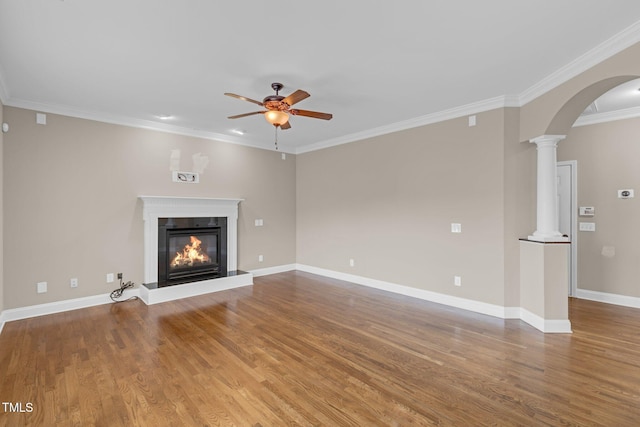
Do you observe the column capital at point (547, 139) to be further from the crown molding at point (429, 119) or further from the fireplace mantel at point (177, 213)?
the fireplace mantel at point (177, 213)

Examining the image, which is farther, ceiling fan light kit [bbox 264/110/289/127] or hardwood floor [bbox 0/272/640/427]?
ceiling fan light kit [bbox 264/110/289/127]

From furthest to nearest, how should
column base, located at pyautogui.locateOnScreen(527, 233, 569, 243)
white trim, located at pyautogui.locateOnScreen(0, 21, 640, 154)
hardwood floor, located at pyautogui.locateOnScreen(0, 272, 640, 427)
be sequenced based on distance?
column base, located at pyautogui.locateOnScreen(527, 233, 569, 243)
white trim, located at pyautogui.locateOnScreen(0, 21, 640, 154)
hardwood floor, located at pyautogui.locateOnScreen(0, 272, 640, 427)

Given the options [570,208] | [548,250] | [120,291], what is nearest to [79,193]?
[120,291]

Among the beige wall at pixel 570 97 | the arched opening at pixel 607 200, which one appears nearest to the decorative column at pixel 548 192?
the beige wall at pixel 570 97

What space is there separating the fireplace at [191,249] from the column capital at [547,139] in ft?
16.0

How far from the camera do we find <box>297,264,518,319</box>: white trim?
3737mm

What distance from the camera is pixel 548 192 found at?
3.44 m

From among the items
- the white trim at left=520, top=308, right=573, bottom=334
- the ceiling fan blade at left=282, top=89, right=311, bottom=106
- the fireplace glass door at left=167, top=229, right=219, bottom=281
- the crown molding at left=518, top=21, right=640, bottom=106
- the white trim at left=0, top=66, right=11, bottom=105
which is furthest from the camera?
the fireplace glass door at left=167, top=229, right=219, bottom=281

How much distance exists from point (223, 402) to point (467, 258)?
11.1 feet

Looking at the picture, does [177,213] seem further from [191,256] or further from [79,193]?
[79,193]

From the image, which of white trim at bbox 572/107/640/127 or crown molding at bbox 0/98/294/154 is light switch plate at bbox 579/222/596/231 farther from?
crown molding at bbox 0/98/294/154

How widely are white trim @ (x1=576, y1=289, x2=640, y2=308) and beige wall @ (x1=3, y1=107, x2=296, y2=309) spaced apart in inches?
242

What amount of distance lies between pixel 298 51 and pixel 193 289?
150 inches

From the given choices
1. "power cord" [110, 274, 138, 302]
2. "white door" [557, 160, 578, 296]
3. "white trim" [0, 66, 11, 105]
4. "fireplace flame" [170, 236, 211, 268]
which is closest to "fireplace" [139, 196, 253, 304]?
"fireplace flame" [170, 236, 211, 268]
